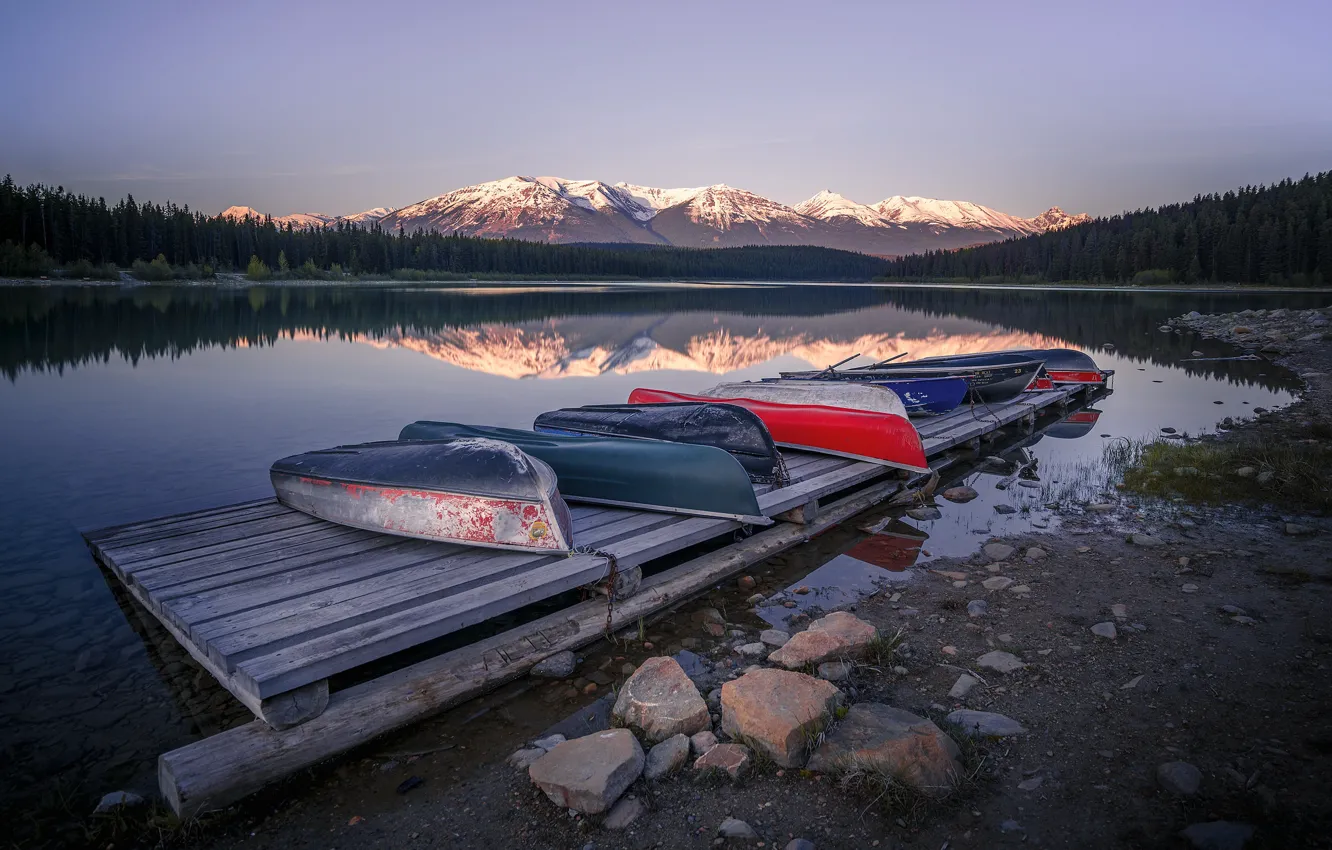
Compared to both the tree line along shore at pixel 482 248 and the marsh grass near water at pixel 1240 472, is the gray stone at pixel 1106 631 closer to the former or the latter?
the marsh grass near water at pixel 1240 472

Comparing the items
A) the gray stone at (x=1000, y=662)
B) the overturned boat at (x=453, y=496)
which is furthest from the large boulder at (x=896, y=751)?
the overturned boat at (x=453, y=496)

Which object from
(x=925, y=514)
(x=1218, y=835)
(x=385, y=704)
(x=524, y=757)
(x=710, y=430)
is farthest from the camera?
(x=925, y=514)

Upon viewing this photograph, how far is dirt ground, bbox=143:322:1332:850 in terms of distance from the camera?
3.29m

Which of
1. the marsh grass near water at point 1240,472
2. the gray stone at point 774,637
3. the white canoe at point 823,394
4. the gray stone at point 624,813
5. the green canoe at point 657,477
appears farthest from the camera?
the white canoe at point 823,394

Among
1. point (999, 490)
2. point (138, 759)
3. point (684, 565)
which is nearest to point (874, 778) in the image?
point (684, 565)

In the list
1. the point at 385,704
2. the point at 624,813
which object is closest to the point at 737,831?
the point at 624,813

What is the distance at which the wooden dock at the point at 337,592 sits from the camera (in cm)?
402

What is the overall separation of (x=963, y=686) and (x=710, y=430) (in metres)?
4.47

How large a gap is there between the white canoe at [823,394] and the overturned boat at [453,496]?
587cm

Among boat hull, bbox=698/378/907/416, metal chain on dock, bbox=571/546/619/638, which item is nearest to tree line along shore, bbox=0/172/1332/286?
boat hull, bbox=698/378/907/416

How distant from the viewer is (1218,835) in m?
3.03

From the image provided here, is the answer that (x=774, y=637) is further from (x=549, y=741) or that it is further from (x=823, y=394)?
(x=823, y=394)

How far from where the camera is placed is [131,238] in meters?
86.4

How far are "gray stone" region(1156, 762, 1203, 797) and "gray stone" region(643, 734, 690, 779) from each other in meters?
2.21
